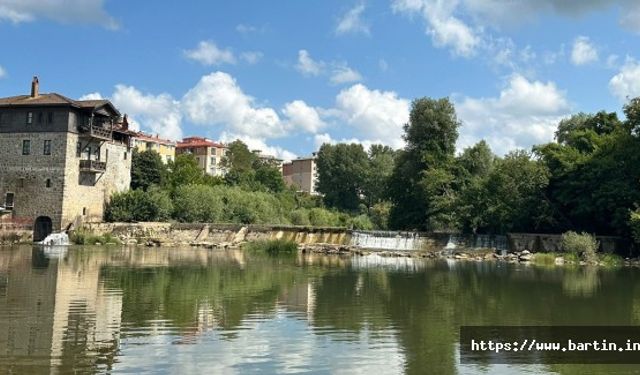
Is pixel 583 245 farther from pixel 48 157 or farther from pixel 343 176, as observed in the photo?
pixel 343 176

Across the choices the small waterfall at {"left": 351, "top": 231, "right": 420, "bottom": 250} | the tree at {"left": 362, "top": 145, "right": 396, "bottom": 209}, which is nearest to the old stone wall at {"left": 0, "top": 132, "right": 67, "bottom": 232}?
the small waterfall at {"left": 351, "top": 231, "right": 420, "bottom": 250}

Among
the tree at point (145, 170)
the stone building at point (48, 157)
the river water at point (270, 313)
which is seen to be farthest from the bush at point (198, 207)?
the river water at point (270, 313)

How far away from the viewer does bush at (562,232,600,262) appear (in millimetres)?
40094

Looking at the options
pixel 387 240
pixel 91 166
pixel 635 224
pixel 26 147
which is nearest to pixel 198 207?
pixel 91 166

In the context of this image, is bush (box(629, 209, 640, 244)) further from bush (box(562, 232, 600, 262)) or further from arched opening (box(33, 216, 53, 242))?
arched opening (box(33, 216, 53, 242))

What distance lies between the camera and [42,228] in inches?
1999

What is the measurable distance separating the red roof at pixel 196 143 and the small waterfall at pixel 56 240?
75119mm

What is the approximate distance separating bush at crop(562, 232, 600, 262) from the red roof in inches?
3568

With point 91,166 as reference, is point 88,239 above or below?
below

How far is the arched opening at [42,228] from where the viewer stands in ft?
165

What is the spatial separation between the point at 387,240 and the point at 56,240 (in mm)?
25459

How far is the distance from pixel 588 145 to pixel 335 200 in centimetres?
5707

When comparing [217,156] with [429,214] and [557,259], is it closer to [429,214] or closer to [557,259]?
[429,214]

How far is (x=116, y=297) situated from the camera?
19.0 m
